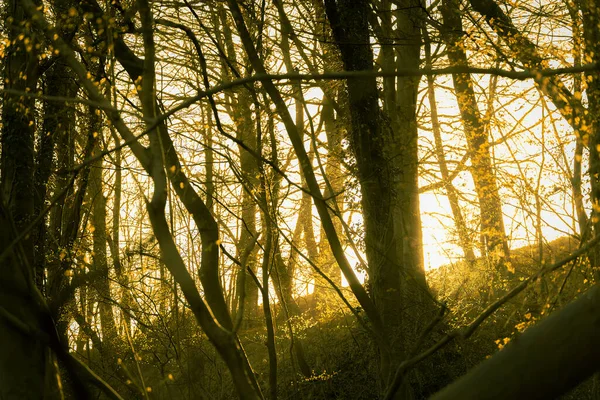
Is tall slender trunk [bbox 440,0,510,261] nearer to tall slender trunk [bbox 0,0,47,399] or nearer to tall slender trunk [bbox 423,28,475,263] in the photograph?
tall slender trunk [bbox 423,28,475,263]

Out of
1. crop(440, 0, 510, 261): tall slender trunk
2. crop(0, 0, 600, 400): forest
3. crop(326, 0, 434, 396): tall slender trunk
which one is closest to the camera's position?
crop(0, 0, 600, 400): forest

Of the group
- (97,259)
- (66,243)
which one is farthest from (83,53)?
(97,259)

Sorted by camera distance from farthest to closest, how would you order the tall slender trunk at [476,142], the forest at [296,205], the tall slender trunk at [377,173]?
the tall slender trunk at [476,142] → the tall slender trunk at [377,173] → the forest at [296,205]

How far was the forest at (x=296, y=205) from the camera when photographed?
2746 millimetres

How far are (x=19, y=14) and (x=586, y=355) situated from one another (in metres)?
5.24

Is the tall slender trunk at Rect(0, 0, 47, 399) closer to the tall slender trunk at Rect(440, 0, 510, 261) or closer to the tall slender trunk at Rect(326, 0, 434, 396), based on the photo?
the tall slender trunk at Rect(326, 0, 434, 396)

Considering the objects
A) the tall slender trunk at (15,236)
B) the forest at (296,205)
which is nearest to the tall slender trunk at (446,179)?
the forest at (296,205)

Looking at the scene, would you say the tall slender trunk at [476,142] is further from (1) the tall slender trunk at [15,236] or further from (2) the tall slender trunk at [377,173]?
(1) the tall slender trunk at [15,236]

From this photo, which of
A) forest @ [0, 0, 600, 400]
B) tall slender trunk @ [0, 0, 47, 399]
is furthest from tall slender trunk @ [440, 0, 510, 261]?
tall slender trunk @ [0, 0, 47, 399]

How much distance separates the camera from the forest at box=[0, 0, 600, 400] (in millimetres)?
2746

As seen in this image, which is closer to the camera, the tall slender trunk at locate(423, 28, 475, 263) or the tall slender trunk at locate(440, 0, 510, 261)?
the tall slender trunk at locate(440, 0, 510, 261)

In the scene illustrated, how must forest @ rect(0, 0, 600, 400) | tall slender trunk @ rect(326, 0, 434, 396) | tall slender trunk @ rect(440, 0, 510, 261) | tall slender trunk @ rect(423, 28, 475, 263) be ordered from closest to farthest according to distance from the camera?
forest @ rect(0, 0, 600, 400)
tall slender trunk @ rect(326, 0, 434, 396)
tall slender trunk @ rect(440, 0, 510, 261)
tall slender trunk @ rect(423, 28, 475, 263)

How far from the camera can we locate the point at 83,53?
5289 millimetres

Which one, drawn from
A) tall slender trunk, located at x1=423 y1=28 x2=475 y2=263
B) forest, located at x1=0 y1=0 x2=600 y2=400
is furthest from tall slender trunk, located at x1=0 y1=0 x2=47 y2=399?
tall slender trunk, located at x1=423 y1=28 x2=475 y2=263
